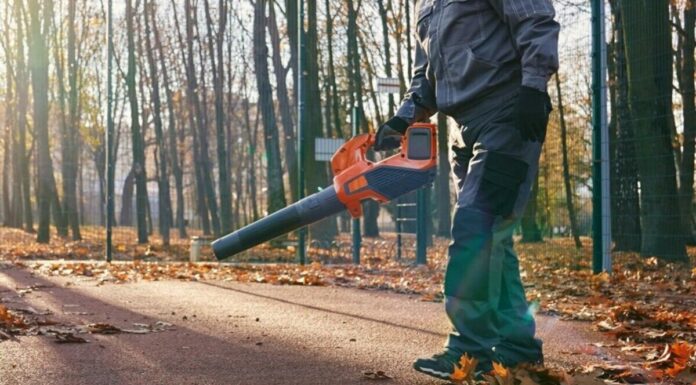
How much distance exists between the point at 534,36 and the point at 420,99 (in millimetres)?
787

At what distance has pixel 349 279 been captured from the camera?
34.7ft

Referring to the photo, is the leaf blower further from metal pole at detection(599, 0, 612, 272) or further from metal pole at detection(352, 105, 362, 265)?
metal pole at detection(352, 105, 362, 265)

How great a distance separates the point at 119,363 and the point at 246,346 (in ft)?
2.71

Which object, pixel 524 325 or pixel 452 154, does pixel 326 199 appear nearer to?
pixel 452 154

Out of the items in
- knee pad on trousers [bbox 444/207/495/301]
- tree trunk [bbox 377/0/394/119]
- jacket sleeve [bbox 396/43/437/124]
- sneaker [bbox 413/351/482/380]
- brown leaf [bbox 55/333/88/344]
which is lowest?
brown leaf [bbox 55/333/88/344]

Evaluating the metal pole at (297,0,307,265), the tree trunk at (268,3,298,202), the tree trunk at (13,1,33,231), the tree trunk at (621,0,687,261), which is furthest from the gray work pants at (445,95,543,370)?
the tree trunk at (13,1,33,231)

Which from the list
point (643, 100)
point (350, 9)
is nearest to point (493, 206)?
point (643, 100)

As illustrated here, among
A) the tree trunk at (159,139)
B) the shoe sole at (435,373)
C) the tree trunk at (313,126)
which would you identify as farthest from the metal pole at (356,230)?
the shoe sole at (435,373)

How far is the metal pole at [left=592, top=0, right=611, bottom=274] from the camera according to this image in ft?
33.8

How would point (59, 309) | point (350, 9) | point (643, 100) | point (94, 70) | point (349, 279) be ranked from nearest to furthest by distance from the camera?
point (59, 309)
point (349, 279)
point (643, 100)
point (350, 9)
point (94, 70)

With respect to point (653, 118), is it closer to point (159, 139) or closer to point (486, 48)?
point (486, 48)

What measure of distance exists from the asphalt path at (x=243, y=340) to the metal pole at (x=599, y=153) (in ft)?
10.2

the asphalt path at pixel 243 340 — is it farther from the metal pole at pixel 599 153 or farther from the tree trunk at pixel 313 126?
the tree trunk at pixel 313 126

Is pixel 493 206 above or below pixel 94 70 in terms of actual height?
below
